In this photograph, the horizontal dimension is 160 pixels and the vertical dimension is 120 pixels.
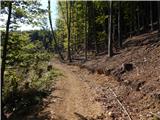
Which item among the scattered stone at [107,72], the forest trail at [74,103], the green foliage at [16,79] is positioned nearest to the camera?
the forest trail at [74,103]

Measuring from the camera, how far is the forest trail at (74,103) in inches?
655

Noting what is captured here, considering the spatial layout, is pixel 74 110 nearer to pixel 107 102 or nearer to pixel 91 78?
pixel 107 102

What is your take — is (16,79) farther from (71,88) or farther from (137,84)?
(137,84)

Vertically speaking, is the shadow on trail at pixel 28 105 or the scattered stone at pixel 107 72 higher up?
the scattered stone at pixel 107 72

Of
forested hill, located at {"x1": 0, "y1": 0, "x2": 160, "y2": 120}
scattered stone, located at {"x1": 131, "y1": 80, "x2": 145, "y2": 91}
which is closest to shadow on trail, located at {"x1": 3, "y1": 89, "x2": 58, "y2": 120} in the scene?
forested hill, located at {"x1": 0, "y1": 0, "x2": 160, "y2": 120}

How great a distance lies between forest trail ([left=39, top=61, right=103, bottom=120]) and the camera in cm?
1664

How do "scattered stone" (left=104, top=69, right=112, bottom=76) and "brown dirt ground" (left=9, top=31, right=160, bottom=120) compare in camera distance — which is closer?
"brown dirt ground" (left=9, top=31, right=160, bottom=120)

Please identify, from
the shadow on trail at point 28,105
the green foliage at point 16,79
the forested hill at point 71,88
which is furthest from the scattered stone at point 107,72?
the shadow on trail at point 28,105

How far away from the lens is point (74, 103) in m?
19.0

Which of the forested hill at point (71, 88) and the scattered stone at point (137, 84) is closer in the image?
the forested hill at point (71, 88)

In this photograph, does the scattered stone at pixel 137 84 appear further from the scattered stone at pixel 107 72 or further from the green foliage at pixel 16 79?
the scattered stone at pixel 107 72

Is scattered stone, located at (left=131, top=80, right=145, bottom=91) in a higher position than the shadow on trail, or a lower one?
higher

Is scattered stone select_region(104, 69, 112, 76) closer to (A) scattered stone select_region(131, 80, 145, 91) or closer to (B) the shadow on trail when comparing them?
(B) the shadow on trail

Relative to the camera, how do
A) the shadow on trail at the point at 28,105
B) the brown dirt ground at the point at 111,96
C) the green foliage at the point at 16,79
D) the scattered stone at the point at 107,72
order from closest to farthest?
the brown dirt ground at the point at 111,96
the shadow on trail at the point at 28,105
the green foliage at the point at 16,79
the scattered stone at the point at 107,72
